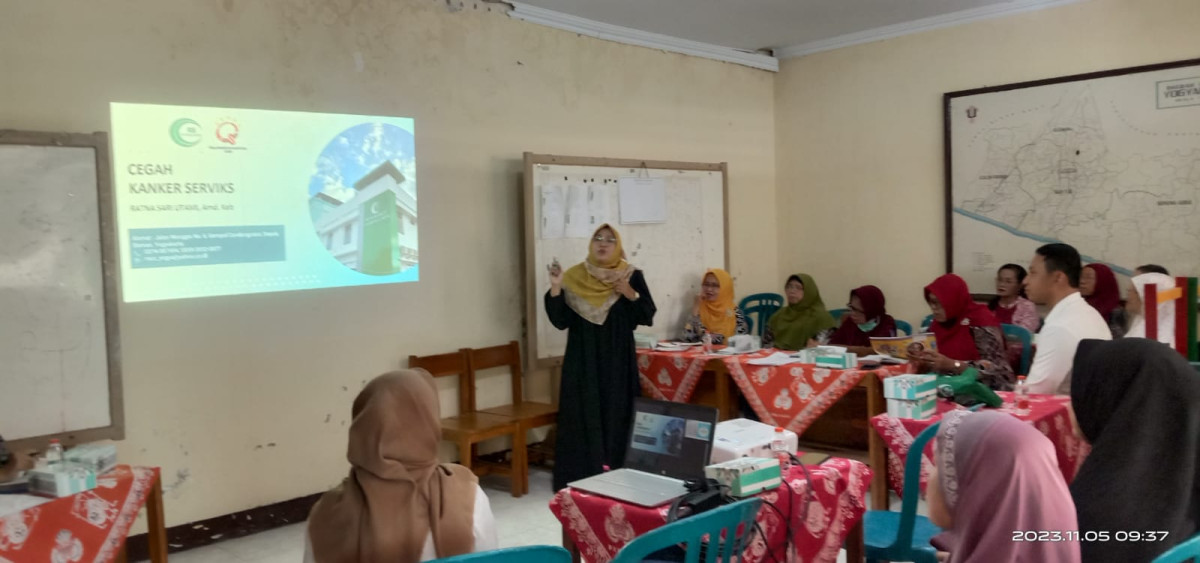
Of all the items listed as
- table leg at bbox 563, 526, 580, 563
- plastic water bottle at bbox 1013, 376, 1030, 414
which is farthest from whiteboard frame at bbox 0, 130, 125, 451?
plastic water bottle at bbox 1013, 376, 1030, 414

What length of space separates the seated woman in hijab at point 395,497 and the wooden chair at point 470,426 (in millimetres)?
2442

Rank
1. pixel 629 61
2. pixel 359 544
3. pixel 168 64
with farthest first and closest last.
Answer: pixel 629 61
pixel 168 64
pixel 359 544

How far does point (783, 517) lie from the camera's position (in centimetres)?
232

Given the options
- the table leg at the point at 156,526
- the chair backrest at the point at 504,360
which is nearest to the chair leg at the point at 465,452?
the chair backrest at the point at 504,360

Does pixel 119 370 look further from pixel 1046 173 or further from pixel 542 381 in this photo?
pixel 1046 173

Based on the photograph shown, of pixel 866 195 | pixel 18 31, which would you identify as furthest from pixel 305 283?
pixel 866 195

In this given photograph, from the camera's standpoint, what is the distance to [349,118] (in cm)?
434

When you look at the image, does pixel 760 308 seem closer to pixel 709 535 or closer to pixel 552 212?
pixel 552 212

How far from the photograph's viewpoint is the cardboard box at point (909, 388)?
331 centimetres

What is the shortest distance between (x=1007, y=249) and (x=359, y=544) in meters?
4.90

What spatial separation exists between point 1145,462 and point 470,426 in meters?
3.14

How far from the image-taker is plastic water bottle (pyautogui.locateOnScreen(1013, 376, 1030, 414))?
10.8ft

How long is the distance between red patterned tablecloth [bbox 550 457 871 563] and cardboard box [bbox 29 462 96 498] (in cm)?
160

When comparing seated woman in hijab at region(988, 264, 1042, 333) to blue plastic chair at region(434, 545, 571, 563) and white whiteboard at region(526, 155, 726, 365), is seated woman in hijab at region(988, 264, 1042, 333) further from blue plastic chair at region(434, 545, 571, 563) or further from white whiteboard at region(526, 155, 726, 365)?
blue plastic chair at region(434, 545, 571, 563)
